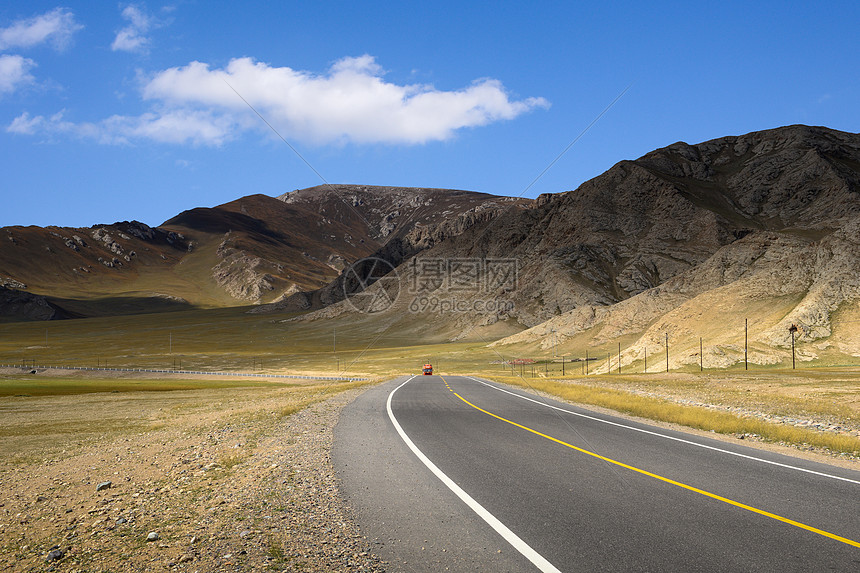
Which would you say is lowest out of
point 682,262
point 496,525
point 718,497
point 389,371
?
point 389,371

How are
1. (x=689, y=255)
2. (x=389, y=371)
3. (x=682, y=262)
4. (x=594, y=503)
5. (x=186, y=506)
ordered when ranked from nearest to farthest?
(x=594, y=503) < (x=186, y=506) < (x=389, y=371) < (x=682, y=262) < (x=689, y=255)

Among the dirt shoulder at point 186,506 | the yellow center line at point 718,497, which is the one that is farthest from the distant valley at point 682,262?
the dirt shoulder at point 186,506

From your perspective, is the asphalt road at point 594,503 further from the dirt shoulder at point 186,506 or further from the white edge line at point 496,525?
the dirt shoulder at point 186,506

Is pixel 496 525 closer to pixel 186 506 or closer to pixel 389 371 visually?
pixel 186 506

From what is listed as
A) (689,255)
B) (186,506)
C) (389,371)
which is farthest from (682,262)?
(186,506)

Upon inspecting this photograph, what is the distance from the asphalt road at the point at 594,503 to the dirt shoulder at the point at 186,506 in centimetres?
62

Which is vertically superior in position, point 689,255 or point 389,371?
point 689,255

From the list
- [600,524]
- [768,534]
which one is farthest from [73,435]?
[768,534]

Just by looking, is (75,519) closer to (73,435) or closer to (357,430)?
(357,430)

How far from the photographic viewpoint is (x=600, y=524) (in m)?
7.07

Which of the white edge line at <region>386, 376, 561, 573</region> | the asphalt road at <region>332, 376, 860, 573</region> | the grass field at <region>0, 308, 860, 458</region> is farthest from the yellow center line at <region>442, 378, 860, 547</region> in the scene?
the grass field at <region>0, 308, 860, 458</region>

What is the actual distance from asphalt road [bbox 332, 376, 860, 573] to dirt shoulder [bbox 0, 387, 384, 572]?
62cm

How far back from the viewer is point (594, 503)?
8.05 meters

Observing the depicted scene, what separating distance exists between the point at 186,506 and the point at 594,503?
599cm
